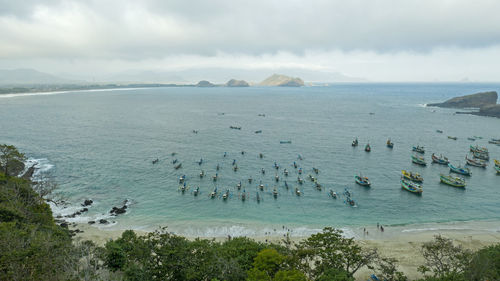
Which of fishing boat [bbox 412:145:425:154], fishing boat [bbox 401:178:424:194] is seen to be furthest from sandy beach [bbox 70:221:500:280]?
fishing boat [bbox 412:145:425:154]

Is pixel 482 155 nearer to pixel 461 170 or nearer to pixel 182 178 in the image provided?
pixel 461 170

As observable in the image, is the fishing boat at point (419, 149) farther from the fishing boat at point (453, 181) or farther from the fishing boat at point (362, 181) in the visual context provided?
the fishing boat at point (362, 181)

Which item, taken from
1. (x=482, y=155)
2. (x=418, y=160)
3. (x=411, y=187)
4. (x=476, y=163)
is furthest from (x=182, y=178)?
(x=482, y=155)

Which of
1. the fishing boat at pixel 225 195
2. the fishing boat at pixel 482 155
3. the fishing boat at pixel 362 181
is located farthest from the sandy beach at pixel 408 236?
the fishing boat at pixel 482 155

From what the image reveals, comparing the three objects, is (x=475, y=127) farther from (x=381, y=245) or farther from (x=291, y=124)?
(x=381, y=245)

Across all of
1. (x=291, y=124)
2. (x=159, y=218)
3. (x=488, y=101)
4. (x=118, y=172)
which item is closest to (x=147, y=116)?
(x=291, y=124)

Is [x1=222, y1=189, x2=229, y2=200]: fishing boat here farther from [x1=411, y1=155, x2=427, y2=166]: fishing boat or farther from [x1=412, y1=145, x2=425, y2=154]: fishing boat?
[x1=412, y1=145, x2=425, y2=154]: fishing boat
